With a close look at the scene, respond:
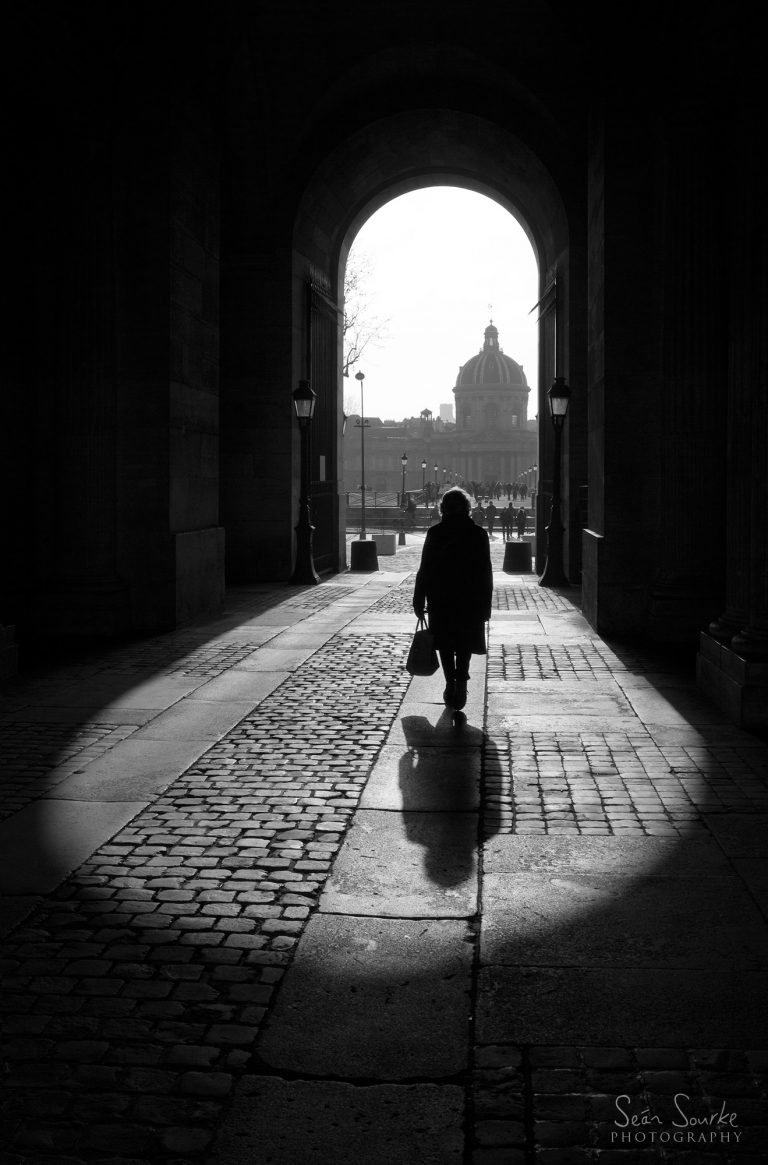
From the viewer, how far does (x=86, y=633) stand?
486 inches

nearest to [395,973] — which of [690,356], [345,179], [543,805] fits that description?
[543,805]

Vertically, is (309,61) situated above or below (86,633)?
above

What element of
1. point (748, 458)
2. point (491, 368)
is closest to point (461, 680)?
point (748, 458)

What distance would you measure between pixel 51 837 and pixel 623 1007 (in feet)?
9.03

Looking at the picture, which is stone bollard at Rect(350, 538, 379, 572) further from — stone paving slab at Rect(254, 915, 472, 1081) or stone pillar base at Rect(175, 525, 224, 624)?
stone paving slab at Rect(254, 915, 472, 1081)

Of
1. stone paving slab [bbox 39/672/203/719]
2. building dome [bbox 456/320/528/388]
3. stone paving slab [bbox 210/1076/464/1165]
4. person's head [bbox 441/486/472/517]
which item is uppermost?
building dome [bbox 456/320/528/388]

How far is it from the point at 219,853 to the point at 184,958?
1.12 meters

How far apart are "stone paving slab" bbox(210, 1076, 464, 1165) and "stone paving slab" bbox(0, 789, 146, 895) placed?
185 centimetres

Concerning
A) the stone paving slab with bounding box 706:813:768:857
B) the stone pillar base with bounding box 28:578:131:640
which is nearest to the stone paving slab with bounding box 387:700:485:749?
the stone paving slab with bounding box 706:813:768:857

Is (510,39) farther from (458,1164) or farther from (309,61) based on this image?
(458,1164)

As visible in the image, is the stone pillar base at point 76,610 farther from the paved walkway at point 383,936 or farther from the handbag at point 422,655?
the handbag at point 422,655

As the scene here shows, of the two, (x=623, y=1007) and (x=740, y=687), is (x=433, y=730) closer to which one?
(x=740, y=687)

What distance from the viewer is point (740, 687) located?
304 inches

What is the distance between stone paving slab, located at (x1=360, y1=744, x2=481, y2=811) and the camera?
5.85 meters
